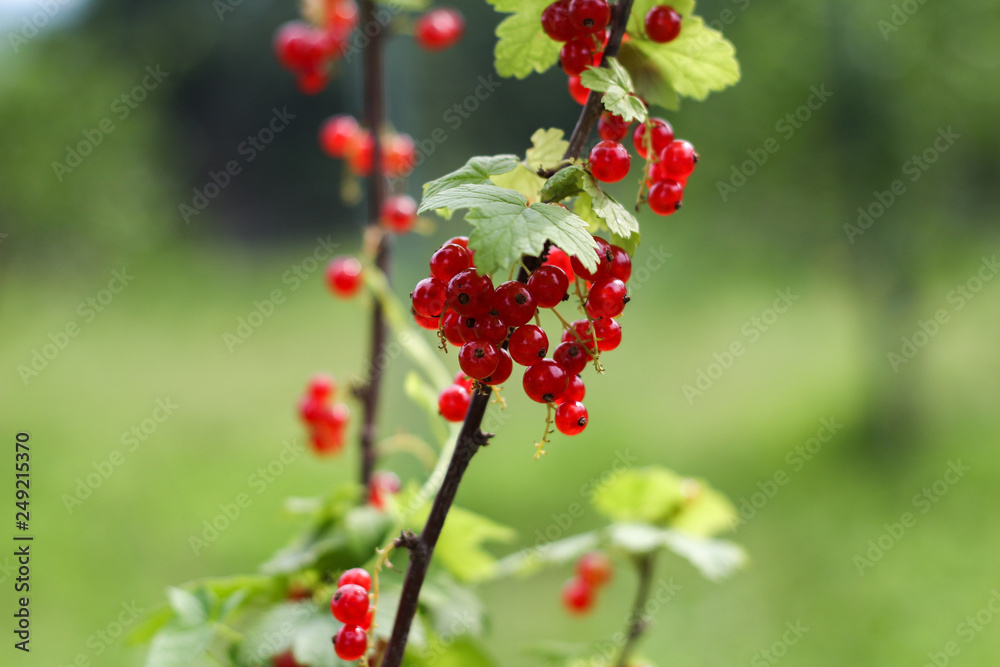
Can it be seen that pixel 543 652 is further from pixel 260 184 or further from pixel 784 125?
pixel 260 184

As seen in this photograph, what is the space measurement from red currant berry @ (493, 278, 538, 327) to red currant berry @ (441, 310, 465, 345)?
0.07ft

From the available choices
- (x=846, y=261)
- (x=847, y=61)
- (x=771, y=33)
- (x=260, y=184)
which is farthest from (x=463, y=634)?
(x=260, y=184)

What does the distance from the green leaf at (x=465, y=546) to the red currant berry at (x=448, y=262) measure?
1.22 ft

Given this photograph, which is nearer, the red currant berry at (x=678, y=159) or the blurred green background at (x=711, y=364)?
the red currant berry at (x=678, y=159)

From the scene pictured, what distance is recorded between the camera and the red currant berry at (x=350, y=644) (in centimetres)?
47

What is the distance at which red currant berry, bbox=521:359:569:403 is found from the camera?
1.38 feet

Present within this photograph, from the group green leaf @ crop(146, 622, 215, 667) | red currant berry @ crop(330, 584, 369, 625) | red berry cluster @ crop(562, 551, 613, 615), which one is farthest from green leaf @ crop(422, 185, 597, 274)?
red berry cluster @ crop(562, 551, 613, 615)

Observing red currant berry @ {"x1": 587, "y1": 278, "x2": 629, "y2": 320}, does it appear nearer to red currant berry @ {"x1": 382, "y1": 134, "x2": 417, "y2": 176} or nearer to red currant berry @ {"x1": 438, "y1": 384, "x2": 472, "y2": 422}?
red currant berry @ {"x1": 438, "y1": 384, "x2": 472, "y2": 422}

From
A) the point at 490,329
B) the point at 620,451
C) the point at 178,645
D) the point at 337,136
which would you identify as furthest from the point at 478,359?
the point at 620,451

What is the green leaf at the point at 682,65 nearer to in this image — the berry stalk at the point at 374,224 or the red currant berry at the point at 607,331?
the red currant berry at the point at 607,331

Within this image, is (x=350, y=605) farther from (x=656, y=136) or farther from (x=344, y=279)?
(x=344, y=279)

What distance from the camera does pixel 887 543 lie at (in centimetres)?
Answer: 227

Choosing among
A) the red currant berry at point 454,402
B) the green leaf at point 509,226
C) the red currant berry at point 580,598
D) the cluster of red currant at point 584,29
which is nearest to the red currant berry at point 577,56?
the cluster of red currant at point 584,29

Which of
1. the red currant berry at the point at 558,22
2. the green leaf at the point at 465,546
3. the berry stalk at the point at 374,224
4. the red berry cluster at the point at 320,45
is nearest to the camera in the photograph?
the red currant berry at the point at 558,22
